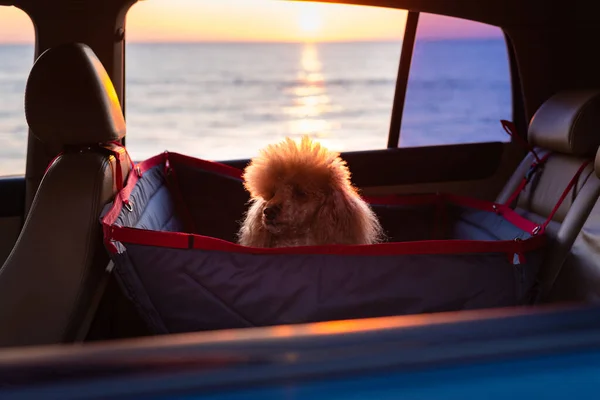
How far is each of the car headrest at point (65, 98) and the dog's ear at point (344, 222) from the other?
0.92 meters

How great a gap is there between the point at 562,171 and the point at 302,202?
3.41 feet

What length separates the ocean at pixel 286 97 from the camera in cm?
338

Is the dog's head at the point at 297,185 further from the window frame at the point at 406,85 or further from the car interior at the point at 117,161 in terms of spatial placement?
the window frame at the point at 406,85

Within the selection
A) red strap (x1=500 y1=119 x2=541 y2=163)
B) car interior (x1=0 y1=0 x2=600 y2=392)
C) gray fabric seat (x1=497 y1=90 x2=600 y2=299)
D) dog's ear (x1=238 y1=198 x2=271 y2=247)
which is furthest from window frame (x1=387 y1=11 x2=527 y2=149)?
dog's ear (x1=238 y1=198 x2=271 y2=247)

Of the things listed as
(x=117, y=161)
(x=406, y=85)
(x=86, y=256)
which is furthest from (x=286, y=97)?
(x=86, y=256)

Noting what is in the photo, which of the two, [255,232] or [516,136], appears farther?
[516,136]

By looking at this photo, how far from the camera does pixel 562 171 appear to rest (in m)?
2.64

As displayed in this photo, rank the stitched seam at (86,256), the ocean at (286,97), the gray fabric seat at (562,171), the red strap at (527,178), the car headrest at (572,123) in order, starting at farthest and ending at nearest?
the ocean at (286,97), the red strap at (527,178), the car headrest at (572,123), the gray fabric seat at (562,171), the stitched seam at (86,256)

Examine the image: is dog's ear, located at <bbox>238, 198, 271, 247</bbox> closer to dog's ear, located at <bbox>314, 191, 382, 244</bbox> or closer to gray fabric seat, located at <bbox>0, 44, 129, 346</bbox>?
dog's ear, located at <bbox>314, 191, 382, 244</bbox>

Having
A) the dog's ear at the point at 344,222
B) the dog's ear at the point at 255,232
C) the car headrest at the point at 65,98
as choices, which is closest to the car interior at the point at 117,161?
the car headrest at the point at 65,98

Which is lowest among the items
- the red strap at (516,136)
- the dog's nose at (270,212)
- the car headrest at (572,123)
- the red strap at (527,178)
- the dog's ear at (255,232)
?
the dog's ear at (255,232)

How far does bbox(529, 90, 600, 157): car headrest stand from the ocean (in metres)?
0.89

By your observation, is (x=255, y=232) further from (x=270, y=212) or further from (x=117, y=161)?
(x=117, y=161)

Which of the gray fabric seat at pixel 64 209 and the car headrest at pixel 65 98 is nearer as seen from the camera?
the gray fabric seat at pixel 64 209
